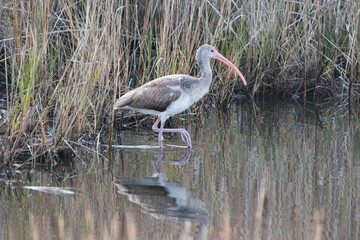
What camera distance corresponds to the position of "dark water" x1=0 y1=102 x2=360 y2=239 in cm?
663

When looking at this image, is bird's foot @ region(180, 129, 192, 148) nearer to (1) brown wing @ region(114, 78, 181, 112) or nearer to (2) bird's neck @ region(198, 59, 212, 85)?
(1) brown wing @ region(114, 78, 181, 112)

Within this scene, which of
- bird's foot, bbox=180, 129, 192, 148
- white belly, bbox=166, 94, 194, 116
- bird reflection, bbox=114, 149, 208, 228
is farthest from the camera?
white belly, bbox=166, 94, 194, 116

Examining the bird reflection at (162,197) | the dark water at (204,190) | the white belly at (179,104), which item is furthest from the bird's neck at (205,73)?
the bird reflection at (162,197)

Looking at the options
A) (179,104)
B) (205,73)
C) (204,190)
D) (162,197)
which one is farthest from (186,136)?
(162,197)

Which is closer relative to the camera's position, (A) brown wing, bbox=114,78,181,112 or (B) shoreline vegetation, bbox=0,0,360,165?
(B) shoreline vegetation, bbox=0,0,360,165

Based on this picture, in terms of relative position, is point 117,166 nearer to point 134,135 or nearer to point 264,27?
point 134,135

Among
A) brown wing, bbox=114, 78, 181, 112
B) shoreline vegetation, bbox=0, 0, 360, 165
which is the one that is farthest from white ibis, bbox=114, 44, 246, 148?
shoreline vegetation, bbox=0, 0, 360, 165

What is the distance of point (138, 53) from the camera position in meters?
11.7

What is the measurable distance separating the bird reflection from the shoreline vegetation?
2.95 ft

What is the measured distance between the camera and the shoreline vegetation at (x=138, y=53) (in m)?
8.49

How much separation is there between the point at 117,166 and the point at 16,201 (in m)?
1.54

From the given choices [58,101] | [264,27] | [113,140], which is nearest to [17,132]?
[58,101]

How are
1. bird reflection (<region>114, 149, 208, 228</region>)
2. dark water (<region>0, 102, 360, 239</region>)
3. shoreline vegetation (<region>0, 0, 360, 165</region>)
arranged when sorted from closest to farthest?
dark water (<region>0, 102, 360, 239</region>) → bird reflection (<region>114, 149, 208, 228</region>) → shoreline vegetation (<region>0, 0, 360, 165</region>)

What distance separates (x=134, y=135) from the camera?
1002 centimetres
